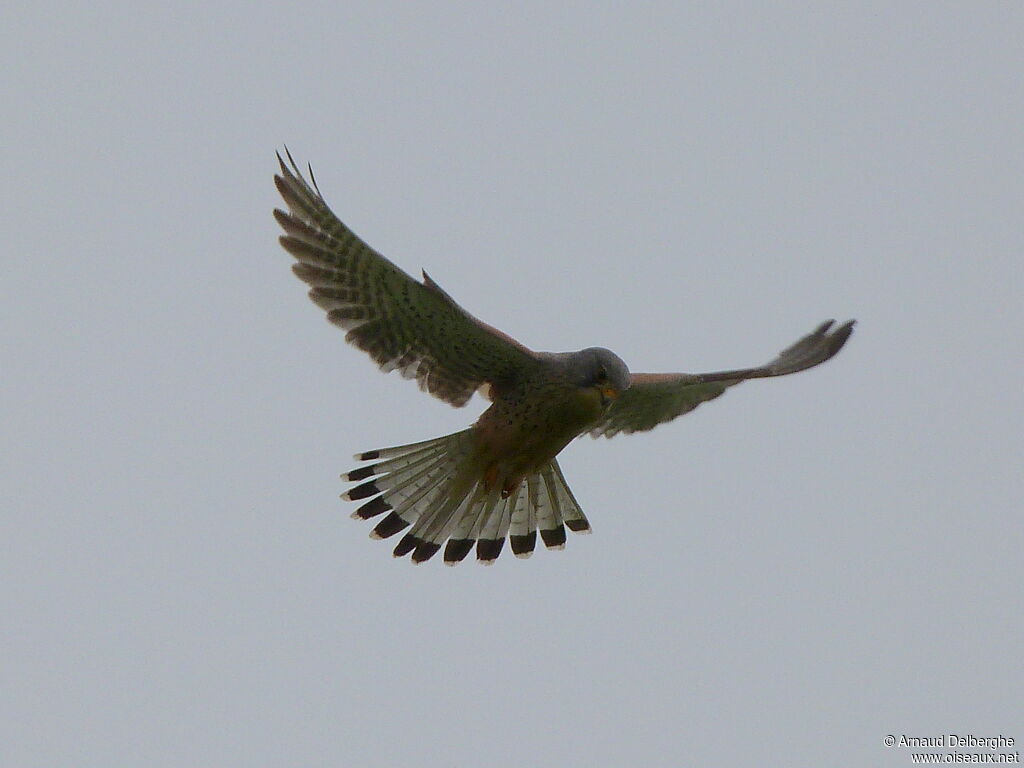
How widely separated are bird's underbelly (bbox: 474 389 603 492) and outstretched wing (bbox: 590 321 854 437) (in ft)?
2.80

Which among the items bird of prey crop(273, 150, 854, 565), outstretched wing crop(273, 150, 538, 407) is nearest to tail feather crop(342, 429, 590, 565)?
bird of prey crop(273, 150, 854, 565)

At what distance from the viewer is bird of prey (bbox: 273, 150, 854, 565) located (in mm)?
8148

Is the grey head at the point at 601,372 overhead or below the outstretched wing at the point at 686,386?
below

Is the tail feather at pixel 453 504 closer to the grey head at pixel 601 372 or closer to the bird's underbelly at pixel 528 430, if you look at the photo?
the bird's underbelly at pixel 528 430

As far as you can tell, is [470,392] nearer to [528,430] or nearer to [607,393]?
[528,430]

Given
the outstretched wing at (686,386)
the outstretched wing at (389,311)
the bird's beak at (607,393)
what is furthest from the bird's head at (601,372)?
the outstretched wing at (686,386)

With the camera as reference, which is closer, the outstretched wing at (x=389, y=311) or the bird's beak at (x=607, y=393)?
the outstretched wing at (x=389, y=311)

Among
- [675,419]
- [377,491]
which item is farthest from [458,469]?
[675,419]

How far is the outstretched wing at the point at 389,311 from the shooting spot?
8.01 m

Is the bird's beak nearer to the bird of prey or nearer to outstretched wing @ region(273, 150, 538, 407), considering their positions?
the bird of prey

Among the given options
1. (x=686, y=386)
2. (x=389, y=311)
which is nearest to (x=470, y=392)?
(x=389, y=311)

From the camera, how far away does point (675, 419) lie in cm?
1019

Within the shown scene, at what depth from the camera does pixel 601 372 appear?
8.50m

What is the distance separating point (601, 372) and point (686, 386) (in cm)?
135
